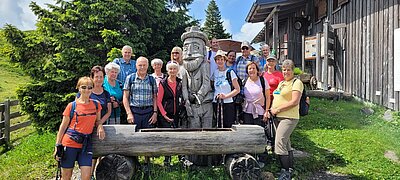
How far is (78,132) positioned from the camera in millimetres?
3834

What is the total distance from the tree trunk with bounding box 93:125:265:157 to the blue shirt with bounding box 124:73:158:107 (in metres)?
0.69

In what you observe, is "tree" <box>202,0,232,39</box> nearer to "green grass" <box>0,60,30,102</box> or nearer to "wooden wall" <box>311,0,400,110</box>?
"green grass" <box>0,60,30,102</box>

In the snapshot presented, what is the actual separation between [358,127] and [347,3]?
534cm

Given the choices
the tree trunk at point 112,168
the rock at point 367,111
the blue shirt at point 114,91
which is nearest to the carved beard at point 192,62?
the blue shirt at point 114,91

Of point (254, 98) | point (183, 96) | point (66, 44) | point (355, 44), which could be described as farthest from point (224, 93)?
point (355, 44)

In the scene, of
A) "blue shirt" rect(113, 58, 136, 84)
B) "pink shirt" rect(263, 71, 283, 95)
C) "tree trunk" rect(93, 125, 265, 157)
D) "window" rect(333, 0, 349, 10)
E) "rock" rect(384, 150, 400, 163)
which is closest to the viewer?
"tree trunk" rect(93, 125, 265, 157)

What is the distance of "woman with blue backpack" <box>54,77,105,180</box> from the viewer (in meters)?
A: 3.79

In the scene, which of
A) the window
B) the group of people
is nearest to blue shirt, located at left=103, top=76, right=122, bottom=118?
the group of people

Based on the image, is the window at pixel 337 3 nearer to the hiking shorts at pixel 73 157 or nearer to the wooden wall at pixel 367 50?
the wooden wall at pixel 367 50

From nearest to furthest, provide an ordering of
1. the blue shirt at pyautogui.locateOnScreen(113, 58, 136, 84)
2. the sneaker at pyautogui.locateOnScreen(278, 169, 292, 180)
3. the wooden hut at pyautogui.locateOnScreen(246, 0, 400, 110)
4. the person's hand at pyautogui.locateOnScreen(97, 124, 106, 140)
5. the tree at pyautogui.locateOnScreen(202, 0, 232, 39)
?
the person's hand at pyautogui.locateOnScreen(97, 124, 106, 140) → the sneaker at pyautogui.locateOnScreen(278, 169, 292, 180) → the blue shirt at pyautogui.locateOnScreen(113, 58, 136, 84) → the wooden hut at pyautogui.locateOnScreen(246, 0, 400, 110) → the tree at pyautogui.locateOnScreen(202, 0, 232, 39)

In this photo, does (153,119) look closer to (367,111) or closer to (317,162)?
(317,162)

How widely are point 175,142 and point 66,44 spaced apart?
15.4 ft

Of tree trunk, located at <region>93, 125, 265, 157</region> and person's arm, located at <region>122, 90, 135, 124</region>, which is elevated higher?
person's arm, located at <region>122, 90, 135, 124</region>

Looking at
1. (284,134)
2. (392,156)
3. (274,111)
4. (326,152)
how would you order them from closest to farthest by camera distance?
(284,134)
(274,111)
(392,156)
(326,152)
